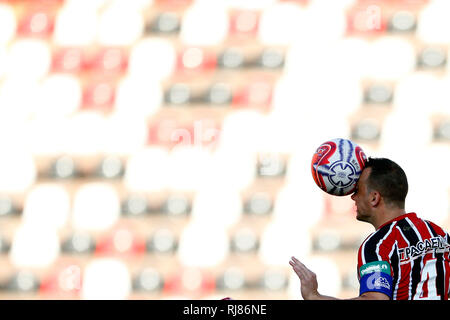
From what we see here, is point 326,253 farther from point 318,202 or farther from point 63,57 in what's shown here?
point 63,57

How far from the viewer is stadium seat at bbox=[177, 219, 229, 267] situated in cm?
1095

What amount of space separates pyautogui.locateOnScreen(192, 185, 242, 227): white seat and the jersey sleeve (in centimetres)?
773

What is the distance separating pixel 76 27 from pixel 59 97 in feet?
4.38

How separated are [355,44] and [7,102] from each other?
547cm

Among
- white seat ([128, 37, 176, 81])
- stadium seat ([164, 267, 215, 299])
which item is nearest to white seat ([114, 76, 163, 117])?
white seat ([128, 37, 176, 81])

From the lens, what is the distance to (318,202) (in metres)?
11.1

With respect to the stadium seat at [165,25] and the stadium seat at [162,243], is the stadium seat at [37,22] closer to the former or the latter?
the stadium seat at [165,25]

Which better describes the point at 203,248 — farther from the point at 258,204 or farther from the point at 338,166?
the point at 338,166

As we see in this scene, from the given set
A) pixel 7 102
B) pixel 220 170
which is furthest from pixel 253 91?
pixel 7 102

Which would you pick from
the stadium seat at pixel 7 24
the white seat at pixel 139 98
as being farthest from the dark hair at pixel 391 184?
the stadium seat at pixel 7 24

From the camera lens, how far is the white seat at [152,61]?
12719 millimetres

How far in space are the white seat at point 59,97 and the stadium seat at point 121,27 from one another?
0.90 metres

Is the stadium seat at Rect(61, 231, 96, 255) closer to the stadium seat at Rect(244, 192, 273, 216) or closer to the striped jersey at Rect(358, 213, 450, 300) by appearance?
the stadium seat at Rect(244, 192, 273, 216)

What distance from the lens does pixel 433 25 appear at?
12.5 metres
